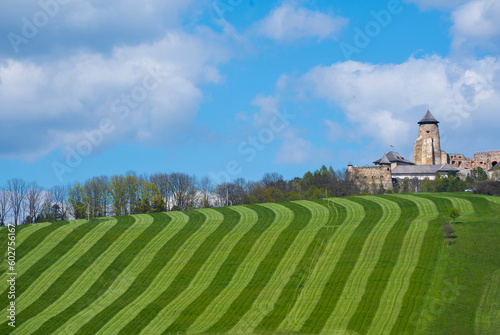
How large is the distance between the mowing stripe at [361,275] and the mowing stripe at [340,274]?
1.40ft

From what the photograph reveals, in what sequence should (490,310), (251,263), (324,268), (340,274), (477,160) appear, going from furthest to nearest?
(477,160) → (251,263) → (324,268) → (340,274) → (490,310)

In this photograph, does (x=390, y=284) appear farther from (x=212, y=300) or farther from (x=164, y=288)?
(x=164, y=288)

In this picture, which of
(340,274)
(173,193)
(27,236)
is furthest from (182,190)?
(340,274)

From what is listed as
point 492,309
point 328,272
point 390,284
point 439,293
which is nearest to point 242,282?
point 328,272

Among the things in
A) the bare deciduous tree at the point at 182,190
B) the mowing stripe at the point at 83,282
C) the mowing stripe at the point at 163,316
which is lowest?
the mowing stripe at the point at 163,316

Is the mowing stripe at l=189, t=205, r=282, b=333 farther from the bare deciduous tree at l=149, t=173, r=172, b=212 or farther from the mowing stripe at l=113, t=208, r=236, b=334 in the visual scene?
the bare deciduous tree at l=149, t=173, r=172, b=212

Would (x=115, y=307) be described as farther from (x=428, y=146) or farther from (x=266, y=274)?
(x=428, y=146)

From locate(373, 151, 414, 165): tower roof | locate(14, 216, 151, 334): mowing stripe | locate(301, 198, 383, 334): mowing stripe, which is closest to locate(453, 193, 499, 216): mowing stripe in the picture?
locate(301, 198, 383, 334): mowing stripe

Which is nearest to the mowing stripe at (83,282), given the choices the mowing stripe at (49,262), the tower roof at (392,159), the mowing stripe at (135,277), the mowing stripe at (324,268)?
the mowing stripe at (135,277)

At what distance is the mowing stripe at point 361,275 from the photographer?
45.1 m

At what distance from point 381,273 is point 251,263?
13079 mm

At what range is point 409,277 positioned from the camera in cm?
5206

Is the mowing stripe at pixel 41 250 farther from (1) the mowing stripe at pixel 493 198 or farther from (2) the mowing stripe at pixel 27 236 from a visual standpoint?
(1) the mowing stripe at pixel 493 198

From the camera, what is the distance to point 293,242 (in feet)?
205
